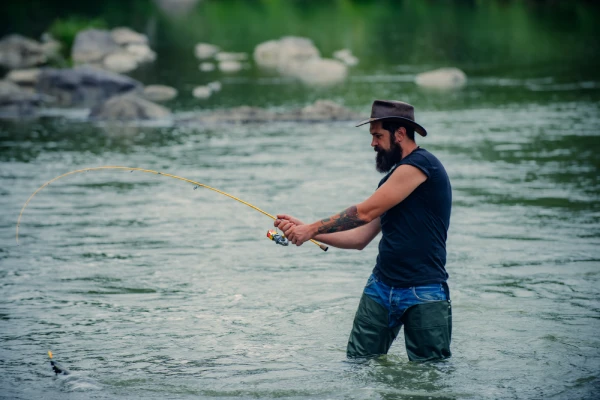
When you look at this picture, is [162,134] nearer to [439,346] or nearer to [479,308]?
[479,308]

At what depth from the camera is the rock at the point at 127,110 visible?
75.5ft

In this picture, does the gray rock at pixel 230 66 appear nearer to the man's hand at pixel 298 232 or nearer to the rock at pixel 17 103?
the rock at pixel 17 103

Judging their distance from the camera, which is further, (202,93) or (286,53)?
(286,53)

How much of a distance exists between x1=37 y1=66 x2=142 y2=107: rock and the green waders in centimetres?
2226

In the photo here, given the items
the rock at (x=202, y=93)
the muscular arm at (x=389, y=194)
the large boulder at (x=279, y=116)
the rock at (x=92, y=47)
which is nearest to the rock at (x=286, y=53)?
the rock at (x=92, y=47)

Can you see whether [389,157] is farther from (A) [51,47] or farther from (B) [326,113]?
(A) [51,47]

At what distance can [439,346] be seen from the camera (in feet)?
19.1

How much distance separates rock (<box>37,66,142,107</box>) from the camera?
89.9ft

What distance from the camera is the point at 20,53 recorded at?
135 feet

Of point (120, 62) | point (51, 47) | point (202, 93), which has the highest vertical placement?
point (51, 47)

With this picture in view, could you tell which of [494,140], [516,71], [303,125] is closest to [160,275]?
[494,140]

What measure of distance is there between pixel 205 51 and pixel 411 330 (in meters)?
36.3

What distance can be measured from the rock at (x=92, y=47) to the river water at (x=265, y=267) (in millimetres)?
19462

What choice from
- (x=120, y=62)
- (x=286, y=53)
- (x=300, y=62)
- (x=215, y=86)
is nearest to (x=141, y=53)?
(x=120, y=62)
